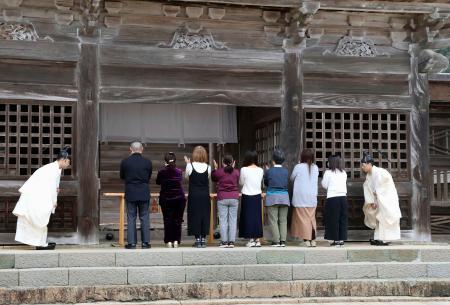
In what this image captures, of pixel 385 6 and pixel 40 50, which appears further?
pixel 385 6

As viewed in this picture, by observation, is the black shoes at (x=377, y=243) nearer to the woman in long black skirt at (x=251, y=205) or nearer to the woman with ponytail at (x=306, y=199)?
the woman with ponytail at (x=306, y=199)

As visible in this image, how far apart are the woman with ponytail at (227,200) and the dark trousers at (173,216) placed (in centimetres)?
62

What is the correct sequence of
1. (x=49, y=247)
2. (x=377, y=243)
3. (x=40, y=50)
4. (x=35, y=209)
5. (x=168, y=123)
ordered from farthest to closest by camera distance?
1. (x=168, y=123)
2. (x=377, y=243)
3. (x=40, y=50)
4. (x=49, y=247)
5. (x=35, y=209)

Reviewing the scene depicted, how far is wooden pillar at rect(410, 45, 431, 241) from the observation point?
12305 mm

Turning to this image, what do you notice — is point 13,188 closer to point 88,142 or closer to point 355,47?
point 88,142

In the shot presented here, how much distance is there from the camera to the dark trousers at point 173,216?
34.3 feet

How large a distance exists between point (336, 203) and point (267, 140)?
118 inches

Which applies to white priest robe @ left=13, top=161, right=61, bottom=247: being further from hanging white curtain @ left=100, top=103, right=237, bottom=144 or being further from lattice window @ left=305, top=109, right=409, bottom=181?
lattice window @ left=305, top=109, right=409, bottom=181

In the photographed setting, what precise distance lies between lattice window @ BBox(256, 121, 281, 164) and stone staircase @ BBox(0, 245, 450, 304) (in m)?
3.68

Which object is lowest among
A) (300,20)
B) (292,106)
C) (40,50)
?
(292,106)

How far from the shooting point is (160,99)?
1127 cm

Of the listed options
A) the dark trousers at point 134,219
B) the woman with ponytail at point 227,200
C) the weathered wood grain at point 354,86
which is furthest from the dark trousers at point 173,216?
the weathered wood grain at point 354,86

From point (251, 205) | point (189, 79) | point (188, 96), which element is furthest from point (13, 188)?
point (251, 205)

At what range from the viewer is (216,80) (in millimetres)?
11531
